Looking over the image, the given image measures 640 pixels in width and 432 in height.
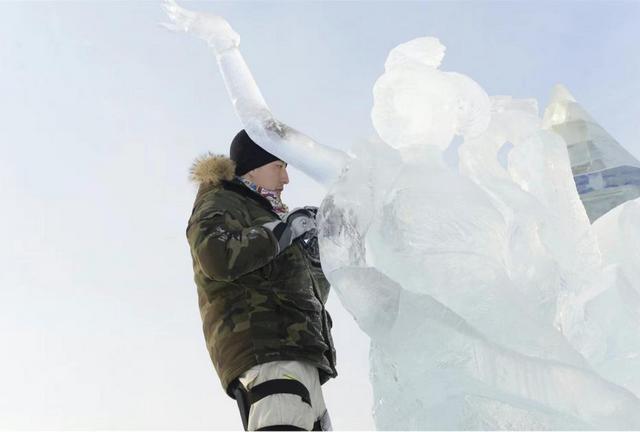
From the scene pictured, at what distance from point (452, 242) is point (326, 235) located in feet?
1.31

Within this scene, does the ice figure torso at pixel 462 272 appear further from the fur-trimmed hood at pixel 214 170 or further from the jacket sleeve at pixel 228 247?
the fur-trimmed hood at pixel 214 170

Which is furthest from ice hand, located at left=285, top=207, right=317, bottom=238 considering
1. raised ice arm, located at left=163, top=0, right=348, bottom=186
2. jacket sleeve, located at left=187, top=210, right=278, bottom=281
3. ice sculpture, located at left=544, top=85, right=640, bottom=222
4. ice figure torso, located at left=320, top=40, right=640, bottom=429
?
ice sculpture, located at left=544, top=85, right=640, bottom=222

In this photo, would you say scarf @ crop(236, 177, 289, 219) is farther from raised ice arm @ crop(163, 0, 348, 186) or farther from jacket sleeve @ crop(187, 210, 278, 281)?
raised ice arm @ crop(163, 0, 348, 186)

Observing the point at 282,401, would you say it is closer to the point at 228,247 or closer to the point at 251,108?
the point at 228,247

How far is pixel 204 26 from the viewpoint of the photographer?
3.22 m

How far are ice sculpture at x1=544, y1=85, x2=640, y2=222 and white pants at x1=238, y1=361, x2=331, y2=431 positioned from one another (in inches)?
63.4

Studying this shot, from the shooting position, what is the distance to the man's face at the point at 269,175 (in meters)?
3.55

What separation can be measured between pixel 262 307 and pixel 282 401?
0.36 metres

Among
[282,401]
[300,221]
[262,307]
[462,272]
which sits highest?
[300,221]

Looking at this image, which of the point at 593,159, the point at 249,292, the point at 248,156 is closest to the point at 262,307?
the point at 249,292

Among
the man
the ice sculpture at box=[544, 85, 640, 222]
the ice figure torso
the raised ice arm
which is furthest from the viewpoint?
the ice sculpture at box=[544, 85, 640, 222]

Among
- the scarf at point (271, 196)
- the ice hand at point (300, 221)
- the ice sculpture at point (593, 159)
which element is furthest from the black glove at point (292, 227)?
the ice sculpture at point (593, 159)

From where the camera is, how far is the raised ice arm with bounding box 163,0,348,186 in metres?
2.89

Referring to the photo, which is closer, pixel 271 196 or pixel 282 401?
pixel 282 401
